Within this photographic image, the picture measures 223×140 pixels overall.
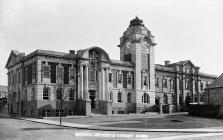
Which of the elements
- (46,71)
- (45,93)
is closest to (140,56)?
(46,71)

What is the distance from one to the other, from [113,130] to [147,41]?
29.0 m

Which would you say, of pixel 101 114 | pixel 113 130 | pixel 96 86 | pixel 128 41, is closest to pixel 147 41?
pixel 128 41

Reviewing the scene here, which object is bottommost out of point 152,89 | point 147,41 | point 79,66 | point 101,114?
point 101,114

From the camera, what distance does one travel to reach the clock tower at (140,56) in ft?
171

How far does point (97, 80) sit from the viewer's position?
156 feet

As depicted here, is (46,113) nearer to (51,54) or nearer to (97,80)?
(51,54)

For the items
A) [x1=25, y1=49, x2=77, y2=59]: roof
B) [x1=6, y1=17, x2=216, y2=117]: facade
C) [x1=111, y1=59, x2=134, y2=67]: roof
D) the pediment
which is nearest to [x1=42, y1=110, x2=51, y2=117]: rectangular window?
[x1=6, y1=17, x2=216, y2=117]: facade

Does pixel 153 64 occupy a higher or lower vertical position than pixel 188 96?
higher

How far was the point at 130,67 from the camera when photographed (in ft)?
A: 171

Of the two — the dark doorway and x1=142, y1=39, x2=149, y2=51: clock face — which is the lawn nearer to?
the dark doorway

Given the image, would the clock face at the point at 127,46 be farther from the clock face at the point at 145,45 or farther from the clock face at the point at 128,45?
the clock face at the point at 145,45

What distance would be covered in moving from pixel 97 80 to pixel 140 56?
9.44 meters

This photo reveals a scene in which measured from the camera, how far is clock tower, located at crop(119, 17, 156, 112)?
171 feet

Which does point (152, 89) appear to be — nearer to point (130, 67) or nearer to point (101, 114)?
point (130, 67)
